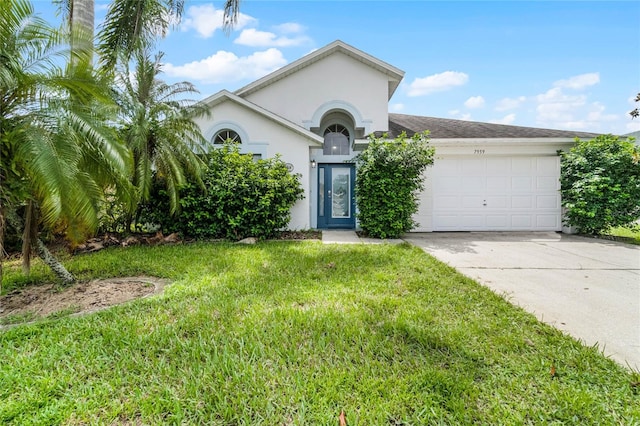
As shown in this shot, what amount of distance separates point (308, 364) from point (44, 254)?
4.97 meters

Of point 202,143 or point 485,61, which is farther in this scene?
point 485,61

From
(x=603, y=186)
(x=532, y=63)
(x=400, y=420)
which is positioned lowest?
(x=400, y=420)

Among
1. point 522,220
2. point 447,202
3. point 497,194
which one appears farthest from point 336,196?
point 522,220

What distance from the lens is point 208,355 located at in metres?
2.67

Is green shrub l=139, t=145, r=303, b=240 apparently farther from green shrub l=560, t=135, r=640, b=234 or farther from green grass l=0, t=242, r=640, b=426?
green shrub l=560, t=135, r=640, b=234

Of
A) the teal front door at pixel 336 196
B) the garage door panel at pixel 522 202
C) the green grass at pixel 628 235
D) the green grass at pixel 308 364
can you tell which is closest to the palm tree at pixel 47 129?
the green grass at pixel 308 364

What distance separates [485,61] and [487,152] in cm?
349

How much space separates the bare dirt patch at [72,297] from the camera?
150 inches

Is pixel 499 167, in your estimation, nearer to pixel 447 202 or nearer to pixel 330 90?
pixel 447 202

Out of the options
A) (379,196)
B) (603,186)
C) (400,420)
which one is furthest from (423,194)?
→ (400,420)

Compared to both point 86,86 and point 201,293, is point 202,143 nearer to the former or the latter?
point 86,86

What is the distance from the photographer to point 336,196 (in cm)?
1161

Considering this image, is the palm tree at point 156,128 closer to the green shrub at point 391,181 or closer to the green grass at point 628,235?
the green shrub at point 391,181

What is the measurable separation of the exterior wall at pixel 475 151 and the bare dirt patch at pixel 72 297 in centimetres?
895
